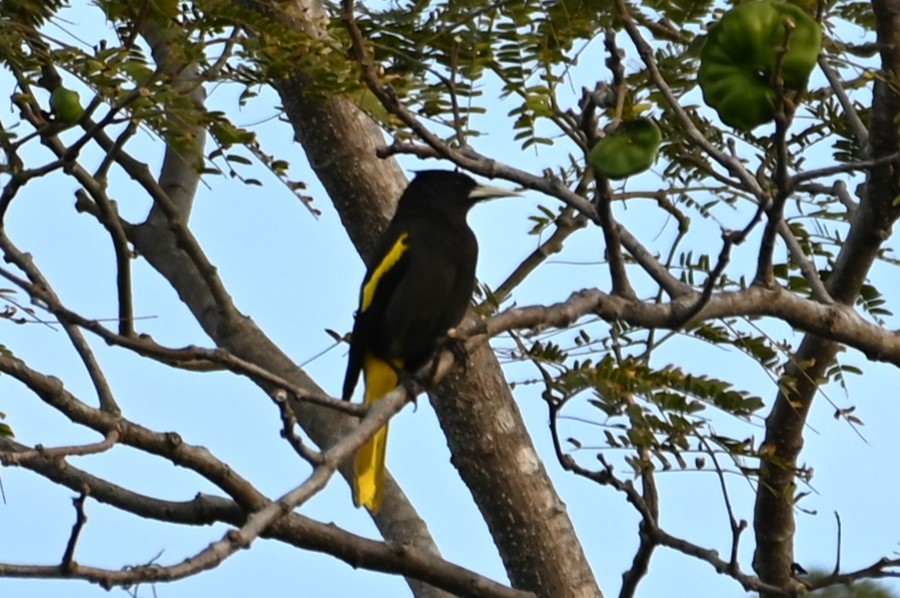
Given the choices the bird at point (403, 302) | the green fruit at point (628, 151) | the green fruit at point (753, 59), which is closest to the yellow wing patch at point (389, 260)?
the bird at point (403, 302)

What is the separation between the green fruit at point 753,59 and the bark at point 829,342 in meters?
0.79

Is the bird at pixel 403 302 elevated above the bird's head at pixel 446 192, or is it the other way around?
the bird's head at pixel 446 192

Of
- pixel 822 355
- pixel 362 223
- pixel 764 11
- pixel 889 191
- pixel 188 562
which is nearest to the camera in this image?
pixel 188 562

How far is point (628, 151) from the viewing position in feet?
7.87

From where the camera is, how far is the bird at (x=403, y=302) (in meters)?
4.75

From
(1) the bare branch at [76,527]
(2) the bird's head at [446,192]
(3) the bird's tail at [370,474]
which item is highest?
(2) the bird's head at [446,192]

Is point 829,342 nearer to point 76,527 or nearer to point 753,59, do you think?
point 753,59

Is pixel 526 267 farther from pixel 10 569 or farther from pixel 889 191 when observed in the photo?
pixel 10 569

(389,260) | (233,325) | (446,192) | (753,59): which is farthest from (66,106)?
A: (446,192)

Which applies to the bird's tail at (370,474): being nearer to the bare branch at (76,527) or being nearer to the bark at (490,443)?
the bark at (490,443)

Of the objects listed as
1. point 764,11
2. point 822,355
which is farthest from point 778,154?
point 822,355

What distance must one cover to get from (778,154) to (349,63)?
4.18 ft

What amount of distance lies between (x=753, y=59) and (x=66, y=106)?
1576mm

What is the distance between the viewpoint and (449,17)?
3.18 meters
